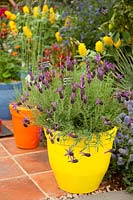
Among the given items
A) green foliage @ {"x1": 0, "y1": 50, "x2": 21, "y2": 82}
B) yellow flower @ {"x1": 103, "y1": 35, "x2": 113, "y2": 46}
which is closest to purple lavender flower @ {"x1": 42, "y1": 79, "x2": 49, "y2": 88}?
green foliage @ {"x1": 0, "y1": 50, "x2": 21, "y2": 82}

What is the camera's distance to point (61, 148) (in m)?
2.96

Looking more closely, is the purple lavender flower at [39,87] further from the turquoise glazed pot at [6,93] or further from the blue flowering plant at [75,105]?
the turquoise glazed pot at [6,93]

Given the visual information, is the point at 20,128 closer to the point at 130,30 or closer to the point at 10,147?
the point at 10,147

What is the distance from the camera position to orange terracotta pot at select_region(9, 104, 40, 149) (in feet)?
12.3

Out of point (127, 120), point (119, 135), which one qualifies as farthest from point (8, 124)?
point (127, 120)

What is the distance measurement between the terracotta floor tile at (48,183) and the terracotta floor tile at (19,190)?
0.06 m

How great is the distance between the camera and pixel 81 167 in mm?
2967

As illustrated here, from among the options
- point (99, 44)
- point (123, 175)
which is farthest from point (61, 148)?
point (99, 44)

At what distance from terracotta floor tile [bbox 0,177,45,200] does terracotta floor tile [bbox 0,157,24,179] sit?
0.29ft

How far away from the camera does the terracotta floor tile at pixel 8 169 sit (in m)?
3.38

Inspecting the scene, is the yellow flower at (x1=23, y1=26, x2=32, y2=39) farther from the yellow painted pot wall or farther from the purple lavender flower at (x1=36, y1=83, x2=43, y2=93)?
the yellow painted pot wall

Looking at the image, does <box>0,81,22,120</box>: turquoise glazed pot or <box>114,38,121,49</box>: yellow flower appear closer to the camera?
<box>0,81,22,120</box>: turquoise glazed pot

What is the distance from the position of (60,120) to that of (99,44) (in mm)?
1710

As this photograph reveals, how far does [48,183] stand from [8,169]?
0.39 meters
